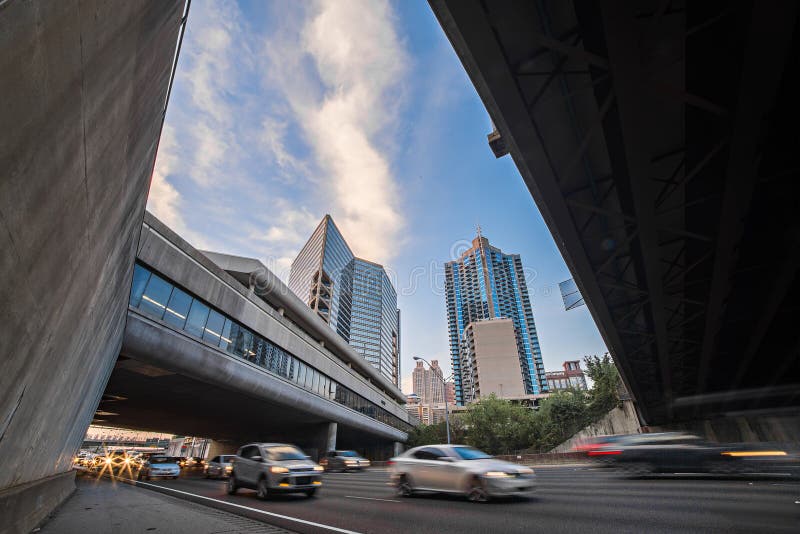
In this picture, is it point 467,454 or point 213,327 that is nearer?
point 467,454

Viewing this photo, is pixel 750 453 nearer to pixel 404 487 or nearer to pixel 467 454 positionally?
pixel 467 454

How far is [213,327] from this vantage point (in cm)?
1944

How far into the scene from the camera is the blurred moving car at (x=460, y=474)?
24.9 feet

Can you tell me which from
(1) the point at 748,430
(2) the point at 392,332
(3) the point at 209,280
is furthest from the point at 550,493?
(2) the point at 392,332

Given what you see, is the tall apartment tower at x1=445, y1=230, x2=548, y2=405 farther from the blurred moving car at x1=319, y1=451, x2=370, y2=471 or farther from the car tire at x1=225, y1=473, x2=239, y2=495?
the car tire at x1=225, y1=473, x2=239, y2=495

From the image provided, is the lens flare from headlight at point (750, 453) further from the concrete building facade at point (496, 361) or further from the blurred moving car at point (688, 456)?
the concrete building facade at point (496, 361)

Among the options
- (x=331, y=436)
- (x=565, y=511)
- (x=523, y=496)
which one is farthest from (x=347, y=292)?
(x=565, y=511)

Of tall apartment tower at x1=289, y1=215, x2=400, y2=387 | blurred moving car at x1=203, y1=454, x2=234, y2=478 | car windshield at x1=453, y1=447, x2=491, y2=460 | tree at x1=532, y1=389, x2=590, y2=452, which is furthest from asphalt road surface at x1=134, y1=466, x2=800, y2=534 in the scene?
tall apartment tower at x1=289, y1=215, x2=400, y2=387

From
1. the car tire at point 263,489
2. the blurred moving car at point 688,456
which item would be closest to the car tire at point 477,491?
the car tire at point 263,489

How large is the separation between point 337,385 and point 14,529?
32220 mm

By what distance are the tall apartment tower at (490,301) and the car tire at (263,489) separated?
149205 mm

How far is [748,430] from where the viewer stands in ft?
99.0

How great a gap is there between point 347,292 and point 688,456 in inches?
4385

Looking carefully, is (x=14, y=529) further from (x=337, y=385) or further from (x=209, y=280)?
(x=337, y=385)
